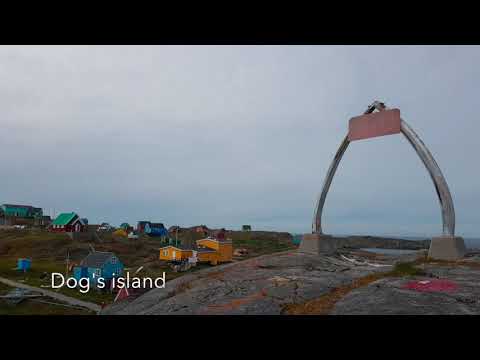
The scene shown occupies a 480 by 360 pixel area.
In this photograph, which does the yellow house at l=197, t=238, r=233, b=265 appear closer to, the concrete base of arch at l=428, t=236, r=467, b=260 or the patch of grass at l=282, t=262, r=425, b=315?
the concrete base of arch at l=428, t=236, r=467, b=260

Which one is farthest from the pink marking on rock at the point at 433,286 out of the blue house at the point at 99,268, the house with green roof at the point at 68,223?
the house with green roof at the point at 68,223

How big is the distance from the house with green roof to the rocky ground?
72.1 m

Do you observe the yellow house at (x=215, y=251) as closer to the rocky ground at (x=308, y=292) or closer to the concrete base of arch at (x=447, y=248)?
the rocky ground at (x=308, y=292)

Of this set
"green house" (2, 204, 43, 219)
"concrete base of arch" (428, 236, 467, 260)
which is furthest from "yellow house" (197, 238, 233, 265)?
"green house" (2, 204, 43, 219)

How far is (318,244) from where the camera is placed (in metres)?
19.6

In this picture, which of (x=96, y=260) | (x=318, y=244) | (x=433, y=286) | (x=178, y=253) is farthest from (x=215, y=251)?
(x=433, y=286)

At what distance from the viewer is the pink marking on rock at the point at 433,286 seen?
31.2 feet

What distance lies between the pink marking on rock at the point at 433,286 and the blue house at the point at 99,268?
37.5 m

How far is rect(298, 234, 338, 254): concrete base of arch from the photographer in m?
19.6

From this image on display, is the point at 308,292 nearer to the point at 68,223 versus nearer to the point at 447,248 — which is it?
the point at 447,248

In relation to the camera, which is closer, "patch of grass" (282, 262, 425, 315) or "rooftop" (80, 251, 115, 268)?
"patch of grass" (282, 262, 425, 315)

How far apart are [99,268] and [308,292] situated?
36399mm

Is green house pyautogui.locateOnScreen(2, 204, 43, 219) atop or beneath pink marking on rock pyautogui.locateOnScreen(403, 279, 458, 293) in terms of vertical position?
atop
